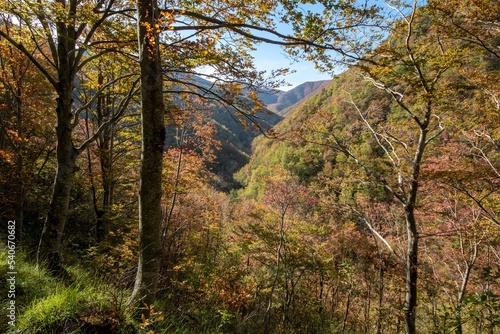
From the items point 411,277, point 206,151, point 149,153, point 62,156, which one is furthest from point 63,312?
point 206,151

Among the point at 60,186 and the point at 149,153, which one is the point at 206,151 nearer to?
the point at 60,186

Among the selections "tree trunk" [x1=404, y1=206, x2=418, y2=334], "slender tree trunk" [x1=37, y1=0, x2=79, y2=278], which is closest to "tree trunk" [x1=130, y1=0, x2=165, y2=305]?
"slender tree trunk" [x1=37, y1=0, x2=79, y2=278]

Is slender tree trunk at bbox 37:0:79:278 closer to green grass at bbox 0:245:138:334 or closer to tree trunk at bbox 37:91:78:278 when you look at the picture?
tree trunk at bbox 37:91:78:278

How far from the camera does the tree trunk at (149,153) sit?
2754 mm

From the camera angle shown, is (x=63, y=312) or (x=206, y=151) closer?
(x=63, y=312)

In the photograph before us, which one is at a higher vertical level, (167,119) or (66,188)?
(167,119)

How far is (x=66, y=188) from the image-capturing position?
418 cm

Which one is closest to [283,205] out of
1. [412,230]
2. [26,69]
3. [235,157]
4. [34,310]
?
[412,230]

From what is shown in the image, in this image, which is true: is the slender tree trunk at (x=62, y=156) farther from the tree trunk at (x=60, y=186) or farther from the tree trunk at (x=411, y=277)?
the tree trunk at (x=411, y=277)

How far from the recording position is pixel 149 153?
2795mm

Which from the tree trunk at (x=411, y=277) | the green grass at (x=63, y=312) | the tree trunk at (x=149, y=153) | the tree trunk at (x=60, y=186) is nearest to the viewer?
the green grass at (x=63, y=312)

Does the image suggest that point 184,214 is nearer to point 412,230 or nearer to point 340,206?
point 340,206

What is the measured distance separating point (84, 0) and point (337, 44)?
5099 millimetres

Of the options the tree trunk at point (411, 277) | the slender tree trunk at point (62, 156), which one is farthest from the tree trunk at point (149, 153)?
the tree trunk at point (411, 277)
